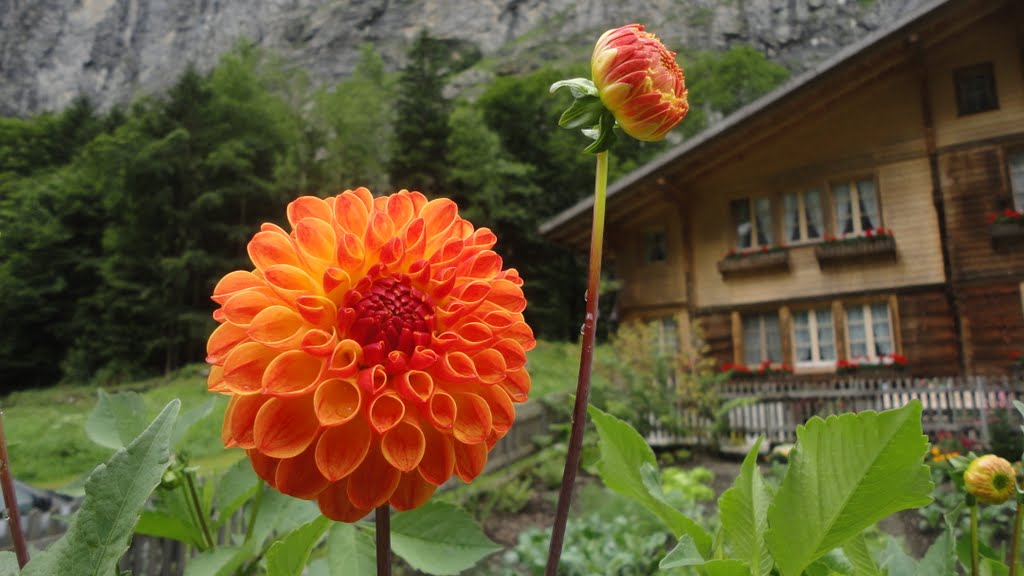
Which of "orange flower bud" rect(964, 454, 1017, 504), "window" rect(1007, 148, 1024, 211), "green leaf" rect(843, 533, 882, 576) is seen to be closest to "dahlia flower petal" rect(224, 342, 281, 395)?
"green leaf" rect(843, 533, 882, 576)

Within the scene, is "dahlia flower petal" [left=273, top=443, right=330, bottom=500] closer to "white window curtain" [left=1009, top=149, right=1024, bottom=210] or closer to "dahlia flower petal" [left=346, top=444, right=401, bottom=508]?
"dahlia flower petal" [left=346, top=444, right=401, bottom=508]

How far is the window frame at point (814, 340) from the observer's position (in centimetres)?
946

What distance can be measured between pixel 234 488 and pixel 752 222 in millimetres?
10713

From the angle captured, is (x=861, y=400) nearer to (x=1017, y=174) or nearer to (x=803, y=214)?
(x=803, y=214)

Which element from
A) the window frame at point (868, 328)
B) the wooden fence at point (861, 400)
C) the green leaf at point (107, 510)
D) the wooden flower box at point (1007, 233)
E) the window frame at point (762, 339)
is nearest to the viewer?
the green leaf at point (107, 510)

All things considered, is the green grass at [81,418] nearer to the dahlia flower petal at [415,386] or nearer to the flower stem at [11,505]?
the flower stem at [11,505]

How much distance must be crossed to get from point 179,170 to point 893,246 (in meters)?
22.9

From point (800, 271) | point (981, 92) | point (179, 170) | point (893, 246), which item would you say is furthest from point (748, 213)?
point (179, 170)

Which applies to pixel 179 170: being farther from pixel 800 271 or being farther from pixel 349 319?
pixel 349 319

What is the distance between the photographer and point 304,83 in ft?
89.5

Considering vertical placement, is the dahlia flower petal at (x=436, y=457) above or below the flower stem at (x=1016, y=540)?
above

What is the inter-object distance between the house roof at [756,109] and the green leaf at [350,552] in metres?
8.78

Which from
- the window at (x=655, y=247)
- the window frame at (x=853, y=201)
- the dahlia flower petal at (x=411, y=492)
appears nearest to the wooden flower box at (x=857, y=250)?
the window frame at (x=853, y=201)

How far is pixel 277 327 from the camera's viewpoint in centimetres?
51
